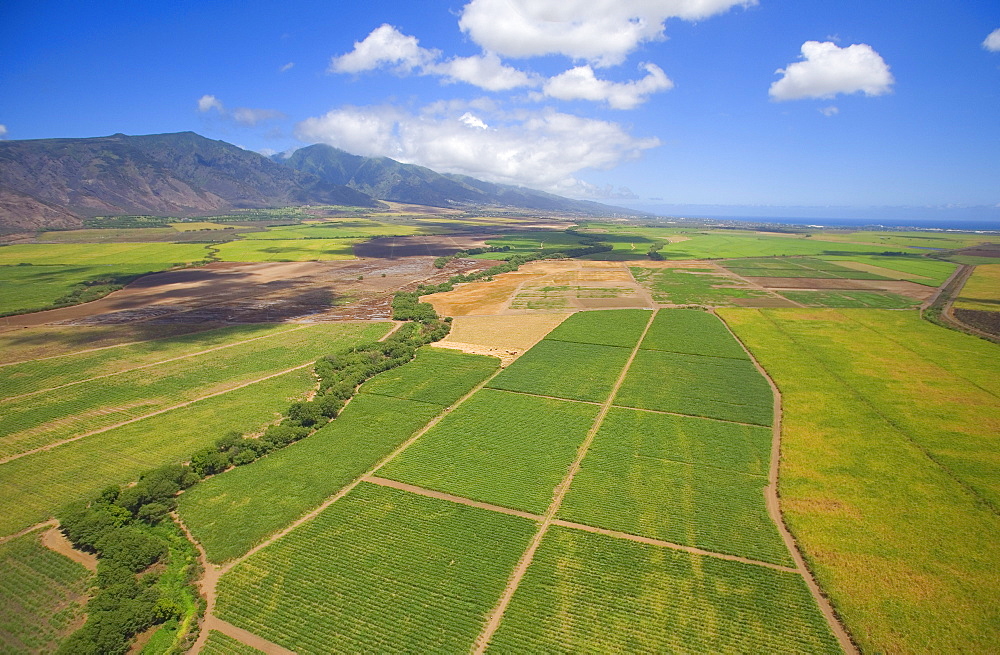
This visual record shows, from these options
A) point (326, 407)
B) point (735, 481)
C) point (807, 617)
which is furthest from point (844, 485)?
point (326, 407)

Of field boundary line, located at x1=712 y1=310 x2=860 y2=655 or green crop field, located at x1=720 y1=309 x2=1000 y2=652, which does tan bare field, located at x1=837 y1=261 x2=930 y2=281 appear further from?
field boundary line, located at x1=712 y1=310 x2=860 y2=655

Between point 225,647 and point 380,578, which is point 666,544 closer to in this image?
point 380,578

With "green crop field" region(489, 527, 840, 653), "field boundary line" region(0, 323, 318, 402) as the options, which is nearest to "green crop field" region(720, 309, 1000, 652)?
"green crop field" region(489, 527, 840, 653)

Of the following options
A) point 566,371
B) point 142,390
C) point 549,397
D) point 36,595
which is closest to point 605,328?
point 566,371

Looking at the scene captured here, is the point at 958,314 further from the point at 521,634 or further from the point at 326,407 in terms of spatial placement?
the point at 326,407

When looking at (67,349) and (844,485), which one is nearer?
(844,485)
